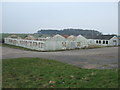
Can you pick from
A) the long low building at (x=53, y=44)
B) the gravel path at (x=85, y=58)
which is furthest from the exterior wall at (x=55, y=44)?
the gravel path at (x=85, y=58)

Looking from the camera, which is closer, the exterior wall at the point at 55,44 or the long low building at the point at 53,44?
the long low building at the point at 53,44

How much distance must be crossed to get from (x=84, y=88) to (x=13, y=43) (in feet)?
136

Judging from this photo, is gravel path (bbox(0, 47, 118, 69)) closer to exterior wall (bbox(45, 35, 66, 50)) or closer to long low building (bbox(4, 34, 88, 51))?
long low building (bbox(4, 34, 88, 51))

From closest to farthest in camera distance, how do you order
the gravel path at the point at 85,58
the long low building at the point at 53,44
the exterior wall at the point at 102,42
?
the gravel path at the point at 85,58 → the long low building at the point at 53,44 → the exterior wall at the point at 102,42

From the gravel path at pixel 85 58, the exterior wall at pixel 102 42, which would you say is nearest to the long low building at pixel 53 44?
the gravel path at pixel 85 58

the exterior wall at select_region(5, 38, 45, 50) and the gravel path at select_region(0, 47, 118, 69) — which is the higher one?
the exterior wall at select_region(5, 38, 45, 50)

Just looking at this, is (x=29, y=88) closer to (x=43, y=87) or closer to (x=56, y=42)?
(x=43, y=87)

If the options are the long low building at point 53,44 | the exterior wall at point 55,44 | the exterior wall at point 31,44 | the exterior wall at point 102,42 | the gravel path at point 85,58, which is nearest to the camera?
the gravel path at point 85,58

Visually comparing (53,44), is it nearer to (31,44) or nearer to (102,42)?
(31,44)

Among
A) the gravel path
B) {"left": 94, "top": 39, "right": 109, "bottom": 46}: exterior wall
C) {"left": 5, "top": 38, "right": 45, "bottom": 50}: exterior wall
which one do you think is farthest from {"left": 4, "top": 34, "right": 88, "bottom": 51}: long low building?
{"left": 94, "top": 39, "right": 109, "bottom": 46}: exterior wall

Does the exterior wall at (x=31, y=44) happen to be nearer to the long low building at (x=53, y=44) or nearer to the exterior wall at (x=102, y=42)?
the long low building at (x=53, y=44)

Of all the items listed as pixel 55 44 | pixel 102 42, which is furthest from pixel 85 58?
pixel 102 42

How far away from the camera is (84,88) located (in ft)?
17.5

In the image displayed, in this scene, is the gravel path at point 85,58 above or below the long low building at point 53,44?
Answer: below
